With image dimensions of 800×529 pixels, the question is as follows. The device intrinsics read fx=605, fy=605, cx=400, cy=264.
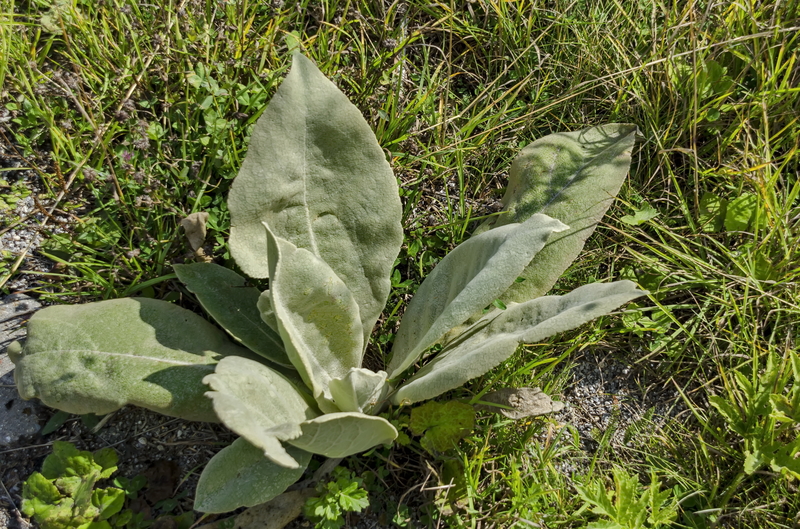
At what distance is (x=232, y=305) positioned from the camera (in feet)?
6.59

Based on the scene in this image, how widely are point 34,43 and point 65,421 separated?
1430mm

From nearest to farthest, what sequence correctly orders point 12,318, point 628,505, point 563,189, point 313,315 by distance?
point 313,315 → point 628,505 → point 12,318 → point 563,189

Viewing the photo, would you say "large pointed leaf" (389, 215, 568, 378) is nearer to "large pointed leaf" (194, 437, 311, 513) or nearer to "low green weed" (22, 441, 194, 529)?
"large pointed leaf" (194, 437, 311, 513)

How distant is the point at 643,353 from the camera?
2461 mm

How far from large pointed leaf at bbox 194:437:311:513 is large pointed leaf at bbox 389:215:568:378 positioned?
0.46 m

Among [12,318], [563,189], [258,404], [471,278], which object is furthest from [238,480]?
[563,189]

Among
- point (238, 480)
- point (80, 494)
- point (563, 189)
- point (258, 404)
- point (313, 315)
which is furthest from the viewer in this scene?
point (563, 189)

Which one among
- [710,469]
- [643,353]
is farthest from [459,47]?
[710,469]

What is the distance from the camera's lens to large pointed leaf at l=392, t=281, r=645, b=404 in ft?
5.03

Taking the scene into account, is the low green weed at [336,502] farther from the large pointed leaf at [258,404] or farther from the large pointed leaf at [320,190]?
the large pointed leaf at [320,190]

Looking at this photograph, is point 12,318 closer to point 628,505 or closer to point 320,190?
point 320,190

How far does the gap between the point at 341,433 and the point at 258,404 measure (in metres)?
0.22

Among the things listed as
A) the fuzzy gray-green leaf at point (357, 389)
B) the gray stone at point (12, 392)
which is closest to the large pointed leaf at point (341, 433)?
the fuzzy gray-green leaf at point (357, 389)

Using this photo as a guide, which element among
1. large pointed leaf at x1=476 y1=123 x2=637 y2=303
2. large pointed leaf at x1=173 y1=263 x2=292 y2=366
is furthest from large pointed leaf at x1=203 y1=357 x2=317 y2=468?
large pointed leaf at x1=476 y1=123 x2=637 y2=303
